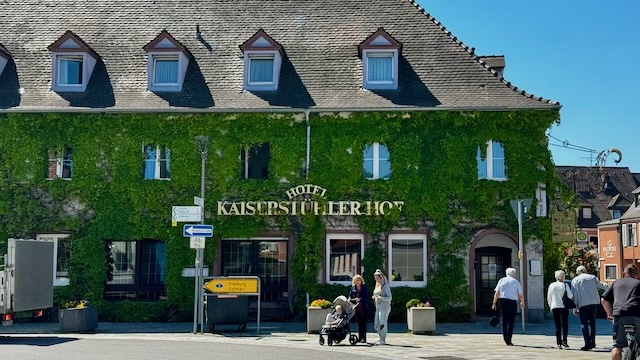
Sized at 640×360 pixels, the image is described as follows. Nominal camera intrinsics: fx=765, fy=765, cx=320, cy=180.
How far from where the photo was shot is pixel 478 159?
24281 mm

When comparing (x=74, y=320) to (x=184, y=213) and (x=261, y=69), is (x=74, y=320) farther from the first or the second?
(x=261, y=69)

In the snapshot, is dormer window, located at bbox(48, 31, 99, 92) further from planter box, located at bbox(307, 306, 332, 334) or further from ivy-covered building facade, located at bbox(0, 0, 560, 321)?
planter box, located at bbox(307, 306, 332, 334)

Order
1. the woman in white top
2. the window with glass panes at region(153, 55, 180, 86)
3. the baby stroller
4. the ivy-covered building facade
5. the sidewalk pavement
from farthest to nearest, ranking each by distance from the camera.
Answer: the window with glass panes at region(153, 55, 180, 86)
the ivy-covered building facade
the baby stroller
the woman in white top
the sidewalk pavement

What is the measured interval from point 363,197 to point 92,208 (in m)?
8.66

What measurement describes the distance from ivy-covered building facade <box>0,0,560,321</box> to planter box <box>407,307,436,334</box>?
12.4 ft

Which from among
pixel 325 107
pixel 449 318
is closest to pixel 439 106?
pixel 325 107

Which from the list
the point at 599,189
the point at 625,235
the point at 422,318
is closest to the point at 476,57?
the point at 422,318

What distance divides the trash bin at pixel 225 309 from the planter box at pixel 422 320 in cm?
435

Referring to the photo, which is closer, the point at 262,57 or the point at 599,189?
the point at 262,57

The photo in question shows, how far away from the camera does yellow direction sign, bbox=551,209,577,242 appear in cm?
2375

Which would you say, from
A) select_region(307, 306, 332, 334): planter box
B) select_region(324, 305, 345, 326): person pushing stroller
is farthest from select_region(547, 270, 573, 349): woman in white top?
select_region(307, 306, 332, 334): planter box

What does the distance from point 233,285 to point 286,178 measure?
532 cm

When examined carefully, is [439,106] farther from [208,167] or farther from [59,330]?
[59,330]

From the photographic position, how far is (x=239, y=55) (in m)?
26.8
